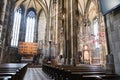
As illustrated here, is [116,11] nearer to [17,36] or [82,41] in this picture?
[82,41]

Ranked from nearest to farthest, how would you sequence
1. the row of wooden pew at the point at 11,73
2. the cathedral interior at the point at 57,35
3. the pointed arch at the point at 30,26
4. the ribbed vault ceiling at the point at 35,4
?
the row of wooden pew at the point at 11,73, the cathedral interior at the point at 57,35, the ribbed vault ceiling at the point at 35,4, the pointed arch at the point at 30,26

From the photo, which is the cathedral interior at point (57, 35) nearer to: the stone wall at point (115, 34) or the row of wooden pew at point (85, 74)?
the stone wall at point (115, 34)

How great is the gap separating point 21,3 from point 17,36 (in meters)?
6.95

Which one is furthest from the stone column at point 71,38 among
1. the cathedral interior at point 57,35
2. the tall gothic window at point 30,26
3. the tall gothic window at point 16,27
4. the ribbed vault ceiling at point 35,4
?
the tall gothic window at point 30,26

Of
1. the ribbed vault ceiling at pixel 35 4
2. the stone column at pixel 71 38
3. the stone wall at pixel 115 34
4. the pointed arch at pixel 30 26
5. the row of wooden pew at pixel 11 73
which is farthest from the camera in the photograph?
the pointed arch at pixel 30 26

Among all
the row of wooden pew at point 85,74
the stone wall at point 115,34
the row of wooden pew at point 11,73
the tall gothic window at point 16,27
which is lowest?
the row of wooden pew at point 85,74

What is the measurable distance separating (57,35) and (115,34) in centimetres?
1173

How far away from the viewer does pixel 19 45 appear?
22.9 m

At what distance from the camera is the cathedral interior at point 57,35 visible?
349 centimetres

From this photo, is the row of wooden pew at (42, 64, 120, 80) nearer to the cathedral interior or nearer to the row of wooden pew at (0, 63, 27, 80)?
the cathedral interior

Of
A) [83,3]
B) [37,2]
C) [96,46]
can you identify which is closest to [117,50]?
[96,46]

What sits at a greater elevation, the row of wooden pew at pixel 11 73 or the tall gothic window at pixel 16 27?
the tall gothic window at pixel 16 27

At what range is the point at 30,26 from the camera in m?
27.2

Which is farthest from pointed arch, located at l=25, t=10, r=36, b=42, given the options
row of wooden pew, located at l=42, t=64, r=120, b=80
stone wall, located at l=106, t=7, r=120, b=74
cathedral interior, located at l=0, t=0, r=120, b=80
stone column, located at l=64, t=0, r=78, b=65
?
stone wall, located at l=106, t=7, r=120, b=74
